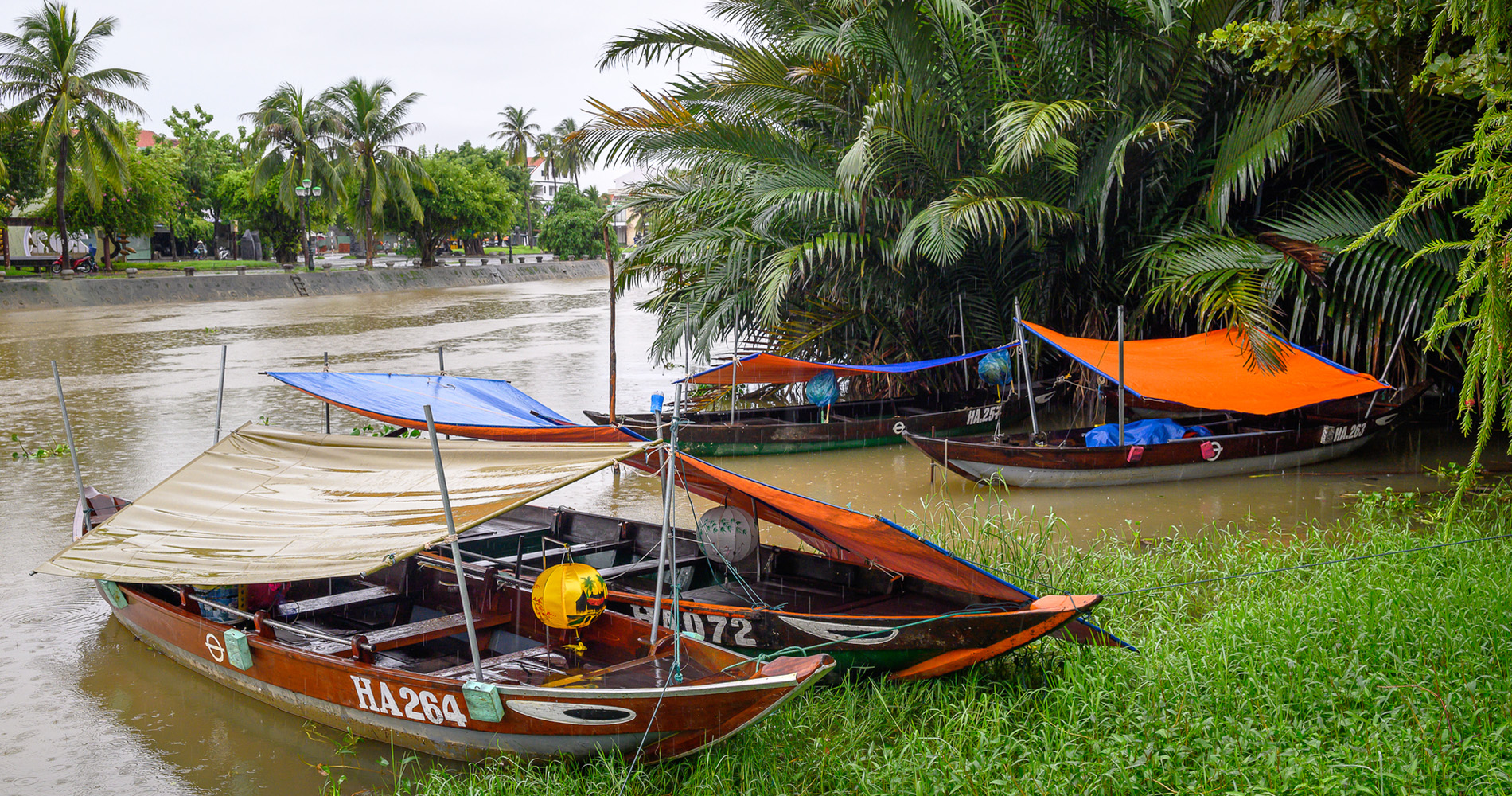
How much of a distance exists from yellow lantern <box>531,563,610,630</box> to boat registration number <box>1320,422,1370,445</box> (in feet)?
29.6

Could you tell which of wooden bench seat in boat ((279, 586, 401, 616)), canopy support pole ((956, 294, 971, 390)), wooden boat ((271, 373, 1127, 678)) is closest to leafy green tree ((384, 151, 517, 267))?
canopy support pole ((956, 294, 971, 390))

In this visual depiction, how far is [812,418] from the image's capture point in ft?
47.4

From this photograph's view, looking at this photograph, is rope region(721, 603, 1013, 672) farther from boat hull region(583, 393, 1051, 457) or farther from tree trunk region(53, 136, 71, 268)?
tree trunk region(53, 136, 71, 268)

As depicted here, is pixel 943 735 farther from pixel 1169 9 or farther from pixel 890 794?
pixel 1169 9

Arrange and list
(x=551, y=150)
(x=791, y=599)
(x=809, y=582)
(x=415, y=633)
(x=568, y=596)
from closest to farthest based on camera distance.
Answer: (x=568, y=596)
(x=415, y=633)
(x=791, y=599)
(x=809, y=582)
(x=551, y=150)

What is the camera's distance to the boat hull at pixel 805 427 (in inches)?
505

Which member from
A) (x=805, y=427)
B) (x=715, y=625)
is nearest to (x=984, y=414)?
(x=805, y=427)

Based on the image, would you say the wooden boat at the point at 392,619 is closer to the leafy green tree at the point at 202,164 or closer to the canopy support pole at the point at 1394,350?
the canopy support pole at the point at 1394,350

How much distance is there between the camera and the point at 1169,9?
1054 centimetres

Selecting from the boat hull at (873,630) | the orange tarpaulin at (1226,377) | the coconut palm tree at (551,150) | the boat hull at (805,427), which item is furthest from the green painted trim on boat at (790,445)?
the coconut palm tree at (551,150)

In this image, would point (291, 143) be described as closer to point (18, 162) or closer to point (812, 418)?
point (18, 162)

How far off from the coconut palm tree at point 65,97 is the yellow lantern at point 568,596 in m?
32.0

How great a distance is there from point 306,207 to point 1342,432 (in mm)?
40115

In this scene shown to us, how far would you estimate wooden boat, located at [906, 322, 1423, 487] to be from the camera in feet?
34.0
